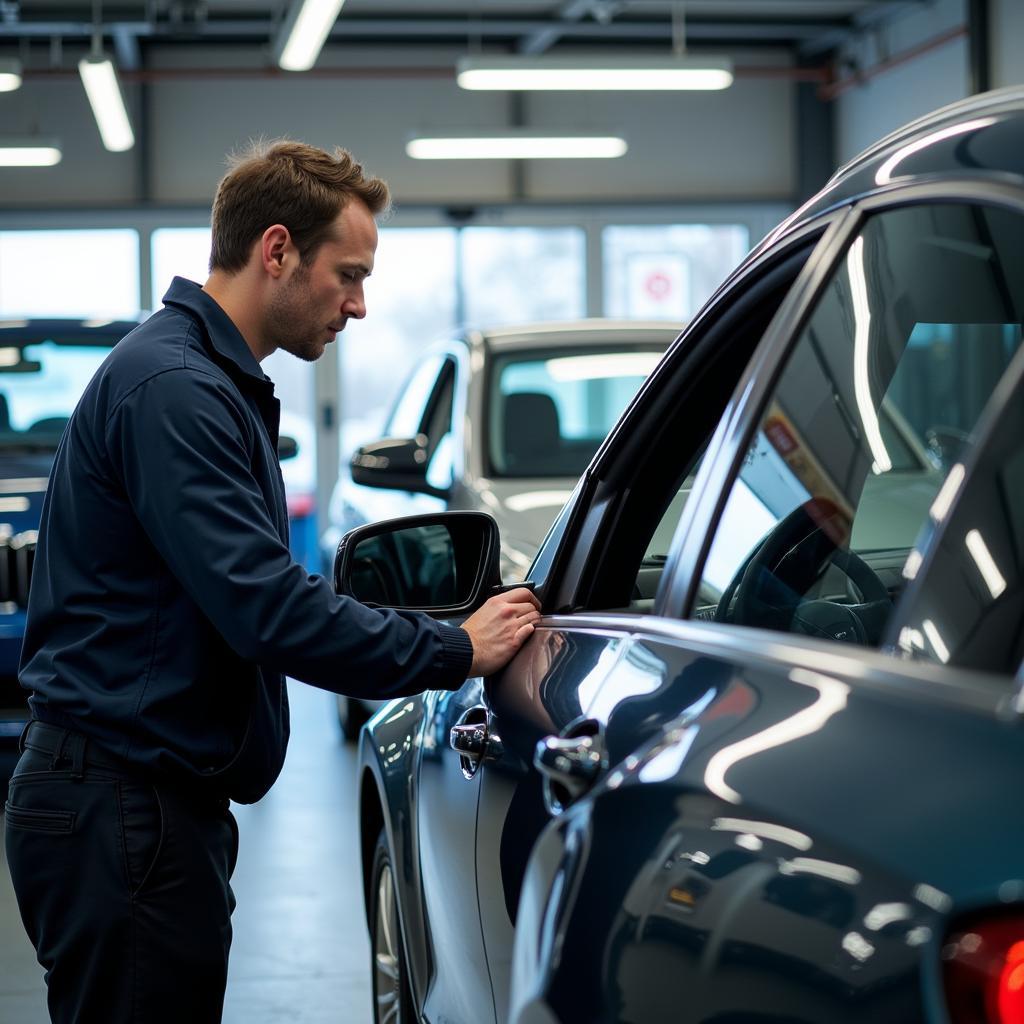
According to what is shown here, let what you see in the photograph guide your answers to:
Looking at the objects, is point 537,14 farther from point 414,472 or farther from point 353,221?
point 353,221

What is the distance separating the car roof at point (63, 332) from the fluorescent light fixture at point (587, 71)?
4.53m

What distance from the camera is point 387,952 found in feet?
8.92

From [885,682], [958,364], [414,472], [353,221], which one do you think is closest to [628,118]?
[958,364]

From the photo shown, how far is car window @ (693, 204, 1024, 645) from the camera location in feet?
5.05

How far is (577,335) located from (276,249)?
154 inches

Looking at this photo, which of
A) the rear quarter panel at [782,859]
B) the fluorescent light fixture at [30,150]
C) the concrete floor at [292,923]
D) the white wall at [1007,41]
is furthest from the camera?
the fluorescent light fixture at [30,150]

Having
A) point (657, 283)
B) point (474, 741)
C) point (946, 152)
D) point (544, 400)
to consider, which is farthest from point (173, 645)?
point (657, 283)

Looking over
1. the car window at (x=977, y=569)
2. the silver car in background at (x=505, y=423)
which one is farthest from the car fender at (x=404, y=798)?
the silver car in background at (x=505, y=423)

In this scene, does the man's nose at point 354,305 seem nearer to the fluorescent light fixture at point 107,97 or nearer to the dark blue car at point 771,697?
the dark blue car at point 771,697

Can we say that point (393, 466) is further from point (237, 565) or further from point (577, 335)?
point (237, 565)

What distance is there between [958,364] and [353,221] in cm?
1095

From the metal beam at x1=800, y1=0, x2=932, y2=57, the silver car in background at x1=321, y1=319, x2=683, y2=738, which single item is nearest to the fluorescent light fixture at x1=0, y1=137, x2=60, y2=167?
the metal beam at x1=800, y1=0, x2=932, y2=57

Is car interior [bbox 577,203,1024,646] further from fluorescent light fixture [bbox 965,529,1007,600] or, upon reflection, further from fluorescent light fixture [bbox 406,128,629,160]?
fluorescent light fixture [bbox 406,128,629,160]

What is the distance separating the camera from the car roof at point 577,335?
592cm
